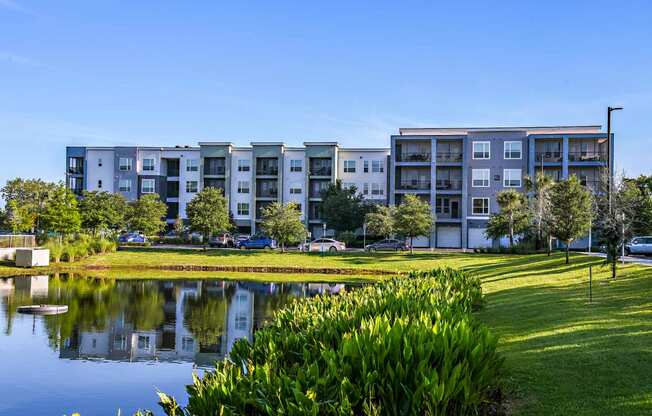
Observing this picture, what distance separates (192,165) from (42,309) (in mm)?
60960

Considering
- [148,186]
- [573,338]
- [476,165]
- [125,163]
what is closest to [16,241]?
[148,186]

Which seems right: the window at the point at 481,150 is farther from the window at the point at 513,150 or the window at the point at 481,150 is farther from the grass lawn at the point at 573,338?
the grass lawn at the point at 573,338

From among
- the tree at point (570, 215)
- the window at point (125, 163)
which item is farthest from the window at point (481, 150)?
the window at point (125, 163)

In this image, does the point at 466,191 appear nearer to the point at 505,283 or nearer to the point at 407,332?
the point at 505,283

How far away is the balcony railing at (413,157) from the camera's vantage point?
7106 cm

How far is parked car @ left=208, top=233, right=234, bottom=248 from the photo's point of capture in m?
65.1

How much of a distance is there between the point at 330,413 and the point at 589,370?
552cm

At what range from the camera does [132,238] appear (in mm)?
69750

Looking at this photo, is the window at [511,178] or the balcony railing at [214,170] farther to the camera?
the balcony railing at [214,170]

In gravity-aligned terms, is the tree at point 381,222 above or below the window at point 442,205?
below

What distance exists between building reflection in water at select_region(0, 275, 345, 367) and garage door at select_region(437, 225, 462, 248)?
37.9 meters

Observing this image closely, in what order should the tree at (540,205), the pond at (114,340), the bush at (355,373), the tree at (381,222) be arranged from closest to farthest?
the bush at (355,373) → the pond at (114,340) → the tree at (540,205) → the tree at (381,222)

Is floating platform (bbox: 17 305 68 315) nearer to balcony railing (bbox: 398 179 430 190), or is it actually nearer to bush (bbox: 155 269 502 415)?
bush (bbox: 155 269 502 415)

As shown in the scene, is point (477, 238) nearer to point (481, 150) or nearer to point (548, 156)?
point (481, 150)
